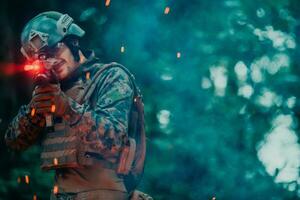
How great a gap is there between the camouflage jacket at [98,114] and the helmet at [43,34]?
33cm

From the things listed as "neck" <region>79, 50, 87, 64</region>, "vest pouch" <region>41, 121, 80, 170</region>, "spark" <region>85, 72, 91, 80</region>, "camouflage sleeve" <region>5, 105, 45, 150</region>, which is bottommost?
"vest pouch" <region>41, 121, 80, 170</region>

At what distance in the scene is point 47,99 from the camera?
26.1 ft

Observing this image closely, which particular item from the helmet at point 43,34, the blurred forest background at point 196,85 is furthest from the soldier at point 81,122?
the blurred forest background at point 196,85

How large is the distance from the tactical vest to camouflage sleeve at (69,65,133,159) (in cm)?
8

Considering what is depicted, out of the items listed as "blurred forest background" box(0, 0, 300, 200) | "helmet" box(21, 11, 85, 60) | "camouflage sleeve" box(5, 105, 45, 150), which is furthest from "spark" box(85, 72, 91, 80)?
"blurred forest background" box(0, 0, 300, 200)

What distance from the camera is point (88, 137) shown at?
8.27m

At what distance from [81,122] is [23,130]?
77cm

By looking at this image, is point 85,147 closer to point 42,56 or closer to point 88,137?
point 88,137

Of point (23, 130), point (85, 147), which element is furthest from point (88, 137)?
point (23, 130)

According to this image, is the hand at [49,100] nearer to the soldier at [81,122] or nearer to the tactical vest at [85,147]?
the soldier at [81,122]

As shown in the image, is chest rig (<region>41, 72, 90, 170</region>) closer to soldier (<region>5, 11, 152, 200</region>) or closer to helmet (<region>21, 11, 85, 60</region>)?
soldier (<region>5, 11, 152, 200</region>)

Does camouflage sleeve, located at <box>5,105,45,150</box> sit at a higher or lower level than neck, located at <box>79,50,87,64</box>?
lower

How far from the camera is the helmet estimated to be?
28.6 feet

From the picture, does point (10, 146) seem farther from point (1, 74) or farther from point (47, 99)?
point (1, 74)
